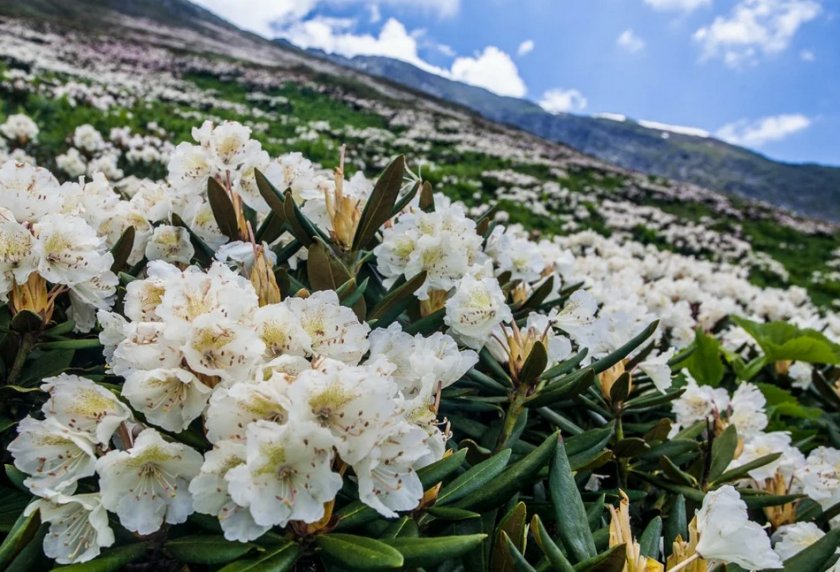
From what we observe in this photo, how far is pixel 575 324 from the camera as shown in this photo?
1.57 meters

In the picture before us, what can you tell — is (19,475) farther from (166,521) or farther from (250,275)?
(250,275)

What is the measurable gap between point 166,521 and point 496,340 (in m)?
0.87

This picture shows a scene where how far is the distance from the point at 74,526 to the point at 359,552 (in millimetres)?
469

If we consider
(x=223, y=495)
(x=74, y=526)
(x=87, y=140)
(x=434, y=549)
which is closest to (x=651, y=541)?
(x=434, y=549)

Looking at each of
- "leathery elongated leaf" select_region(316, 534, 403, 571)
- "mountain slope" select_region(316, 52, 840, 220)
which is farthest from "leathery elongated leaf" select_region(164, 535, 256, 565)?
"mountain slope" select_region(316, 52, 840, 220)

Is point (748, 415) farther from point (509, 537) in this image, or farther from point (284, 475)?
point (284, 475)

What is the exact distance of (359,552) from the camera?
3.00 ft

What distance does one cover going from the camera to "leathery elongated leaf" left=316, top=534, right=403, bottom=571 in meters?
0.89

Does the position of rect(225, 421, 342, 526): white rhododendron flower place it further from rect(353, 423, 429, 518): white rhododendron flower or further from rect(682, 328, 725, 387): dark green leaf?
rect(682, 328, 725, 387): dark green leaf

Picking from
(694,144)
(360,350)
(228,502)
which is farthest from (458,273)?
(694,144)

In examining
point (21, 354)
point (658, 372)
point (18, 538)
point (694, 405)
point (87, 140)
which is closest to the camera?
point (18, 538)

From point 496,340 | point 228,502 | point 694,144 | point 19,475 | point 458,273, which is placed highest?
point 694,144

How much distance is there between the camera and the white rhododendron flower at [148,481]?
92 cm

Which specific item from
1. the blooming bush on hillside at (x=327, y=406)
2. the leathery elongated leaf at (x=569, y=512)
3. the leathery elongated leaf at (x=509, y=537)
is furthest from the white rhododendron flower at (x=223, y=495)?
the leathery elongated leaf at (x=569, y=512)
